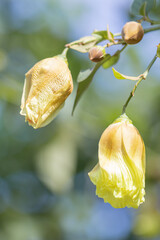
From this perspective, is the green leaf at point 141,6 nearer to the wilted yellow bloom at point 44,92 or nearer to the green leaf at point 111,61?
the green leaf at point 111,61

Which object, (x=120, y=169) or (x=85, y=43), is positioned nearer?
(x=120, y=169)

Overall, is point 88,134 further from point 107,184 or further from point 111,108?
point 107,184

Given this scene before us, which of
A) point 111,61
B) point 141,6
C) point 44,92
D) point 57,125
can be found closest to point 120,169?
point 44,92

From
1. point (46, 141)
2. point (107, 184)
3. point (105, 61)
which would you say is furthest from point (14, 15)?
point (107, 184)

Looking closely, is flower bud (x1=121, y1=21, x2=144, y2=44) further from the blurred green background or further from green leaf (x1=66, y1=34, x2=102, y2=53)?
the blurred green background

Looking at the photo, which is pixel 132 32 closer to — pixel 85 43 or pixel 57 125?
pixel 85 43

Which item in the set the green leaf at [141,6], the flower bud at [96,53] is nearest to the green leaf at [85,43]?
the flower bud at [96,53]

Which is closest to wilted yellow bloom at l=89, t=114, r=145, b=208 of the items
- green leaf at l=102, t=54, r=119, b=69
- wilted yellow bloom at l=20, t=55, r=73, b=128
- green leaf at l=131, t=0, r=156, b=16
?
wilted yellow bloom at l=20, t=55, r=73, b=128
